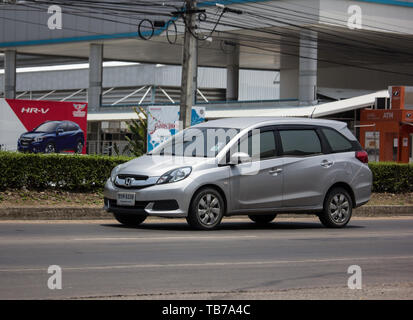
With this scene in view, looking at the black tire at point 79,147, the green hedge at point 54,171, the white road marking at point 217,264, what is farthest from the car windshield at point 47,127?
the white road marking at point 217,264

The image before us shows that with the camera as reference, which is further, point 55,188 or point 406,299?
point 55,188

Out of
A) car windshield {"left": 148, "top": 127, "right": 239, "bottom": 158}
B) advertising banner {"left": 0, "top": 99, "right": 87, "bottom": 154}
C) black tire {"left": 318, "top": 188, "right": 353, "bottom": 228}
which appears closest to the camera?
car windshield {"left": 148, "top": 127, "right": 239, "bottom": 158}

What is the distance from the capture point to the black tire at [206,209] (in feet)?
45.1

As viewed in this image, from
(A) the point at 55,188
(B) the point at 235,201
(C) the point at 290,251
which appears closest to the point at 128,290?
(C) the point at 290,251

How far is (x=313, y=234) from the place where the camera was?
46.8 ft

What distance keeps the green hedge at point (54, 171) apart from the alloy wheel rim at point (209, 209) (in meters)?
5.17

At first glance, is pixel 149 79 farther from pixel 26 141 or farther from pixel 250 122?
pixel 250 122

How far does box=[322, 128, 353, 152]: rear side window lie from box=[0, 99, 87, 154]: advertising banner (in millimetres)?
12130

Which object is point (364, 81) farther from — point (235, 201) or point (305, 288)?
point (305, 288)

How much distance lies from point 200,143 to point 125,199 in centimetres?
172

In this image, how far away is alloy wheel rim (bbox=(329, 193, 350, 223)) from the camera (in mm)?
15625

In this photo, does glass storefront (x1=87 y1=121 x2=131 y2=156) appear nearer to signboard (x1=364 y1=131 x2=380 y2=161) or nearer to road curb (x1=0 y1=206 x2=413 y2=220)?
signboard (x1=364 y1=131 x2=380 y2=161)

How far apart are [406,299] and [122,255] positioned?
3921 mm

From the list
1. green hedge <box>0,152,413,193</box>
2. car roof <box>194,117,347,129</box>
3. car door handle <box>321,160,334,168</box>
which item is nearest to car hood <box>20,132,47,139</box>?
green hedge <box>0,152,413,193</box>
